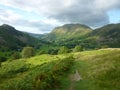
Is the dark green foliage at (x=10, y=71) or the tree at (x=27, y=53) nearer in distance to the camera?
the dark green foliage at (x=10, y=71)

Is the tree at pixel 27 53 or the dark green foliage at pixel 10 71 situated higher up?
the tree at pixel 27 53

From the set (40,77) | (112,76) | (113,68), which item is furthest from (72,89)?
(113,68)

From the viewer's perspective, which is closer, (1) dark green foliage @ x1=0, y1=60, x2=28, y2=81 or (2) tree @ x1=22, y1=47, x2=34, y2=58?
(1) dark green foliage @ x1=0, y1=60, x2=28, y2=81

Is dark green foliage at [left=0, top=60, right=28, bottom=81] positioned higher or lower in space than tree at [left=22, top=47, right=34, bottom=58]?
lower

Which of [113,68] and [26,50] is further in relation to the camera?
[26,50]

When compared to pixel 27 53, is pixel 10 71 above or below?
below

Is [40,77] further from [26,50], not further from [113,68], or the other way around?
[26,50]

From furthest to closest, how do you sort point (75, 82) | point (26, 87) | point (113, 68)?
point (113, 68) < point (75, 82) < point (26, 87)

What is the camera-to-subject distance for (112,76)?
41.5 meters

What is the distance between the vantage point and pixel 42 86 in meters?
30.8

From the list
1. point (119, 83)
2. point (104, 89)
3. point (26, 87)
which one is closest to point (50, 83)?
point (26, 87)

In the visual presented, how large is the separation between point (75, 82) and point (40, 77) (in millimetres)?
6111

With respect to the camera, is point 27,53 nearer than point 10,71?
No

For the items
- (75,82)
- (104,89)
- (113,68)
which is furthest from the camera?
(113,68)
